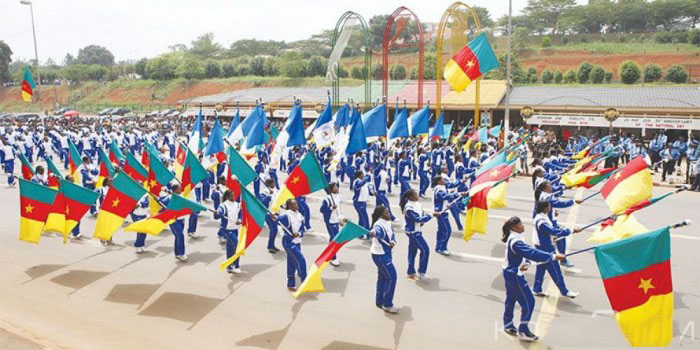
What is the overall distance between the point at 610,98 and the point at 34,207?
1070 inches

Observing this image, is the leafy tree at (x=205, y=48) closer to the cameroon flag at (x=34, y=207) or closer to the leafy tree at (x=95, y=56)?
the leafy tree at (x=95, y=56)

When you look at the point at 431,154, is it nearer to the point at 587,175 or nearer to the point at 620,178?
the point at 587,175

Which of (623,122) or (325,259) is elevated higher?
A: (623,122)

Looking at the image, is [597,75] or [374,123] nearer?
[374,123]

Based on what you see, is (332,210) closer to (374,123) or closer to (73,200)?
(73,200)

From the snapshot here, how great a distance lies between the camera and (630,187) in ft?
26.8

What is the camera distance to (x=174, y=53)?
83312 mm

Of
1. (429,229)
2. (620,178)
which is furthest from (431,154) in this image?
(620,178)

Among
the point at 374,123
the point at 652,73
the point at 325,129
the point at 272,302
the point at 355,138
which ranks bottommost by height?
the point at 272,302

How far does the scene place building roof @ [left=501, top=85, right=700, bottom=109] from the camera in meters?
25.7

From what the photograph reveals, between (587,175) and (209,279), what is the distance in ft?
24.7

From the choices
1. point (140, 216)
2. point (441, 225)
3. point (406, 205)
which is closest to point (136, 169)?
point (140, 216)

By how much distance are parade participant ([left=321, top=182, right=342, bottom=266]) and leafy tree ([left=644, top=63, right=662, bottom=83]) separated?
41.9m

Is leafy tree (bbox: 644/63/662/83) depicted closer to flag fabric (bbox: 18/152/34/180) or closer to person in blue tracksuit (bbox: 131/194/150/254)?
person in blue tracksuit (bbox: 131/194/150/254)
